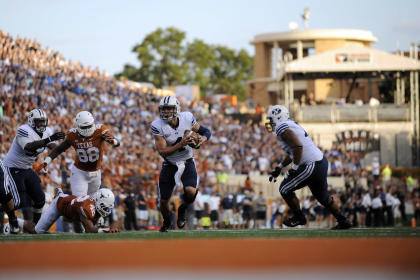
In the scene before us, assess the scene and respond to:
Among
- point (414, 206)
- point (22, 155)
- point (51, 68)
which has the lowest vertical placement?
→ point (414, 206)

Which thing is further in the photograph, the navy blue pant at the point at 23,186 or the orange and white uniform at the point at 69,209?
the navy blue pant at the point at 23,186

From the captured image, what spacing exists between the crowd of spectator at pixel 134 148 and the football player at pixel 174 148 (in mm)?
8192

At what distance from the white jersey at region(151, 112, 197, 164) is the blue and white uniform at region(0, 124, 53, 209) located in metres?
2.17

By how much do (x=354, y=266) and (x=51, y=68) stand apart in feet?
83.6

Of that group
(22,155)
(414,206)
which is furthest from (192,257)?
(414,206)

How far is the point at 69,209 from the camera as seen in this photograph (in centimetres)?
1145

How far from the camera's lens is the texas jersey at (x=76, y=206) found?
11.2 metres

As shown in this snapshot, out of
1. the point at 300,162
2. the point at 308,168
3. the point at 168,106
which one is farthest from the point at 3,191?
the point at 308,168

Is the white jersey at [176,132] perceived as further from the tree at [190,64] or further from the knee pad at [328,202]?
the tree at [190,64]

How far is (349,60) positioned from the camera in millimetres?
39406

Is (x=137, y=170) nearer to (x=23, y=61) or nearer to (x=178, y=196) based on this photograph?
(x=178, y=196)

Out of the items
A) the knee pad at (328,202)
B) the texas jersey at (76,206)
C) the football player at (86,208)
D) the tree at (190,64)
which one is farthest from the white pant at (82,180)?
the tree at (190,64)

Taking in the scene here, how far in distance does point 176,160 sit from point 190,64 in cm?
5971

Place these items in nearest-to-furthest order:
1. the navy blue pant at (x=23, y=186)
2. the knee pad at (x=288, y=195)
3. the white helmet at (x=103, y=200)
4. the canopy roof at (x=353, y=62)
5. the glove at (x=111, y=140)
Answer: the white helmet at (x=103, y=200) < the knee pad at (x=288, y=195) < the glove at (x=111, y=140) < the navy blue pant at (x=23, y=186) < the canopy roof at (x=353, y=62)
